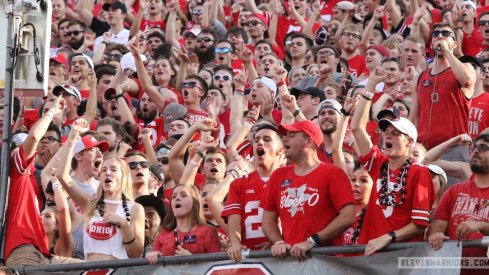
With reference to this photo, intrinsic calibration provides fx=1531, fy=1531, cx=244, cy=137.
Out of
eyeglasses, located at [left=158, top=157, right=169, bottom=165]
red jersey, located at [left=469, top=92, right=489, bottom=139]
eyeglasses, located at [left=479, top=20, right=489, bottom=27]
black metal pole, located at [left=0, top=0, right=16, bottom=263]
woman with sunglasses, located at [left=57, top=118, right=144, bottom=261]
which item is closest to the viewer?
black metal pole, located at [left=0, top=0, right=16, bottom=263]

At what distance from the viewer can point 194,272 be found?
11320 millimetres

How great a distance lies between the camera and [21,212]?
11953 millimetres

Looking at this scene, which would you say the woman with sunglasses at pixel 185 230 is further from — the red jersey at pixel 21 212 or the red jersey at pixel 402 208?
the red jersey at pixel 402 208


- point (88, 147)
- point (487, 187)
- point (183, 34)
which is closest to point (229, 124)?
point (88, 147)

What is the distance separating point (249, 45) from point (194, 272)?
855cm

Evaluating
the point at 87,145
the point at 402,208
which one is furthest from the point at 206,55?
the point at 402,208

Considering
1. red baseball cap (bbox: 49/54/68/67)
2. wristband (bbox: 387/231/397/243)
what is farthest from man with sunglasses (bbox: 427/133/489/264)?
red baseball cap (bbox: 49/54/68/67)

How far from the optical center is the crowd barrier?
34.6 ft

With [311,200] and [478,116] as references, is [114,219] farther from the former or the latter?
[478,116]

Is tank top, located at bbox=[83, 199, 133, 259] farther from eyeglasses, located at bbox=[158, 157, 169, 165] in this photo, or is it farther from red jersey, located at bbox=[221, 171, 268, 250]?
eyeglasses, located at bbox=[158, 157, 169, 165]

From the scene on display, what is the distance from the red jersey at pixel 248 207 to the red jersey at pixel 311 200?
1.45ft

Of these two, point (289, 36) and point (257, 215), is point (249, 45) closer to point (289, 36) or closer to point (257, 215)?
point (289, 36)

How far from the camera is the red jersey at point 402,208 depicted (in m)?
11.0

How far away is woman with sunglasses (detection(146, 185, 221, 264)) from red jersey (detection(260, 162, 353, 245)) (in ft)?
2.90
